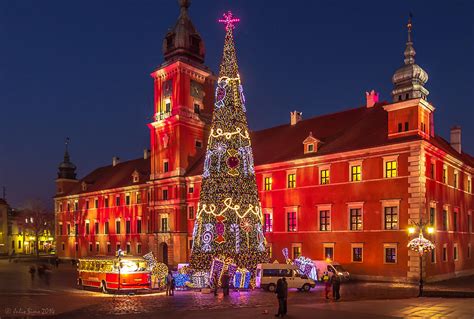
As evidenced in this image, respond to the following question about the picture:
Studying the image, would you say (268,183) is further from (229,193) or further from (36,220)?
(36,220)

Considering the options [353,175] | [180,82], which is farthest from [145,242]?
[353,175]

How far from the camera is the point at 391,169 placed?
37.2 meters

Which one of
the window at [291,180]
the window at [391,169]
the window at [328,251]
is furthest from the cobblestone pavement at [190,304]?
the window at [291,180]

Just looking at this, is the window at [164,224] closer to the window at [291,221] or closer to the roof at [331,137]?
the roof at [331,137]

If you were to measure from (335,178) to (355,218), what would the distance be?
3.72m

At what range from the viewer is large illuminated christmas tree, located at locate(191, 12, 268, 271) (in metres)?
30.6

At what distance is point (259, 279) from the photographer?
104ft

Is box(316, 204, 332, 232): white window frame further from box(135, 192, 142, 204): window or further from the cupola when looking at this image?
box(135, 192, 142, 204): window

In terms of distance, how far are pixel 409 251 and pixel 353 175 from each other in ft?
24.6

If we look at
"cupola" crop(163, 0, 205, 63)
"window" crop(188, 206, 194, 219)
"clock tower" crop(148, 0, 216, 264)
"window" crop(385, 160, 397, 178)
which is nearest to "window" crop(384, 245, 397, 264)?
"window" crop(385, 160, 397, 178)

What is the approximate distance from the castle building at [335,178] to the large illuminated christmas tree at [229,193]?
10815mm

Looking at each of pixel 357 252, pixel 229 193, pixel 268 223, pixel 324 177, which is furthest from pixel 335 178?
pixel 229 193

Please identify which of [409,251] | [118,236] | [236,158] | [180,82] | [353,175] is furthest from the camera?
[118,236]

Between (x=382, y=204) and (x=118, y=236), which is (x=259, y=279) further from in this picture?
(x=118, y=236)
